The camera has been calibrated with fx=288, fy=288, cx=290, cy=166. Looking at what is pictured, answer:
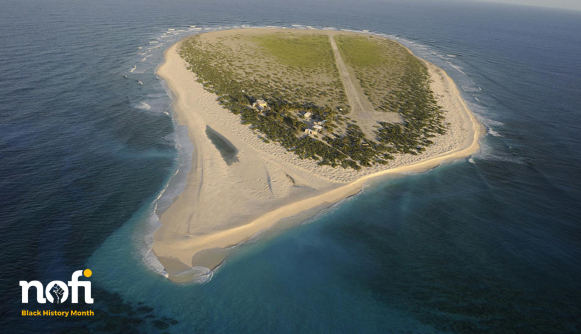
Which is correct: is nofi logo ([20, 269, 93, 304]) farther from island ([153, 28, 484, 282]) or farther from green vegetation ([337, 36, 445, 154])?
green vegetation ([337, 36, 445, 154])

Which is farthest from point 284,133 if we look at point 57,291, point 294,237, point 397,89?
point 397,89

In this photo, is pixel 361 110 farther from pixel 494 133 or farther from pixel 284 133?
pixel 494 133

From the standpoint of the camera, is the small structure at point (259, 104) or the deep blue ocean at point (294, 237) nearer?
the deep blue ocean at point (294, 237)

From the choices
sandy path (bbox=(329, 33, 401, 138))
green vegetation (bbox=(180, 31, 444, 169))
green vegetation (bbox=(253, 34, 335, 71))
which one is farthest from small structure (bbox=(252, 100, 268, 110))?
green vegetation (bbox=(253, 34, 335, 71))

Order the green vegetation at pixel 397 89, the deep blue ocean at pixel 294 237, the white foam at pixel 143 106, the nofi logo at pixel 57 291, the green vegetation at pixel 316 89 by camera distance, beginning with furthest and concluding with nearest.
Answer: the white foam at pixel 143 106 → the green vegetation at pixel 397 89 → the green vegetation at pixel 316 89 → the deep blue ocean at pixel 294 237 → the nofi logo at pixel 57 291

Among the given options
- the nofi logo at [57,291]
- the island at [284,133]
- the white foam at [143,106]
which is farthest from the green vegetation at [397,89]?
the white foam at [143,106]

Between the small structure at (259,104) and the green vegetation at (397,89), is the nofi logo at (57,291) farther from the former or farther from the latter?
the green vegetation at (397,89)
